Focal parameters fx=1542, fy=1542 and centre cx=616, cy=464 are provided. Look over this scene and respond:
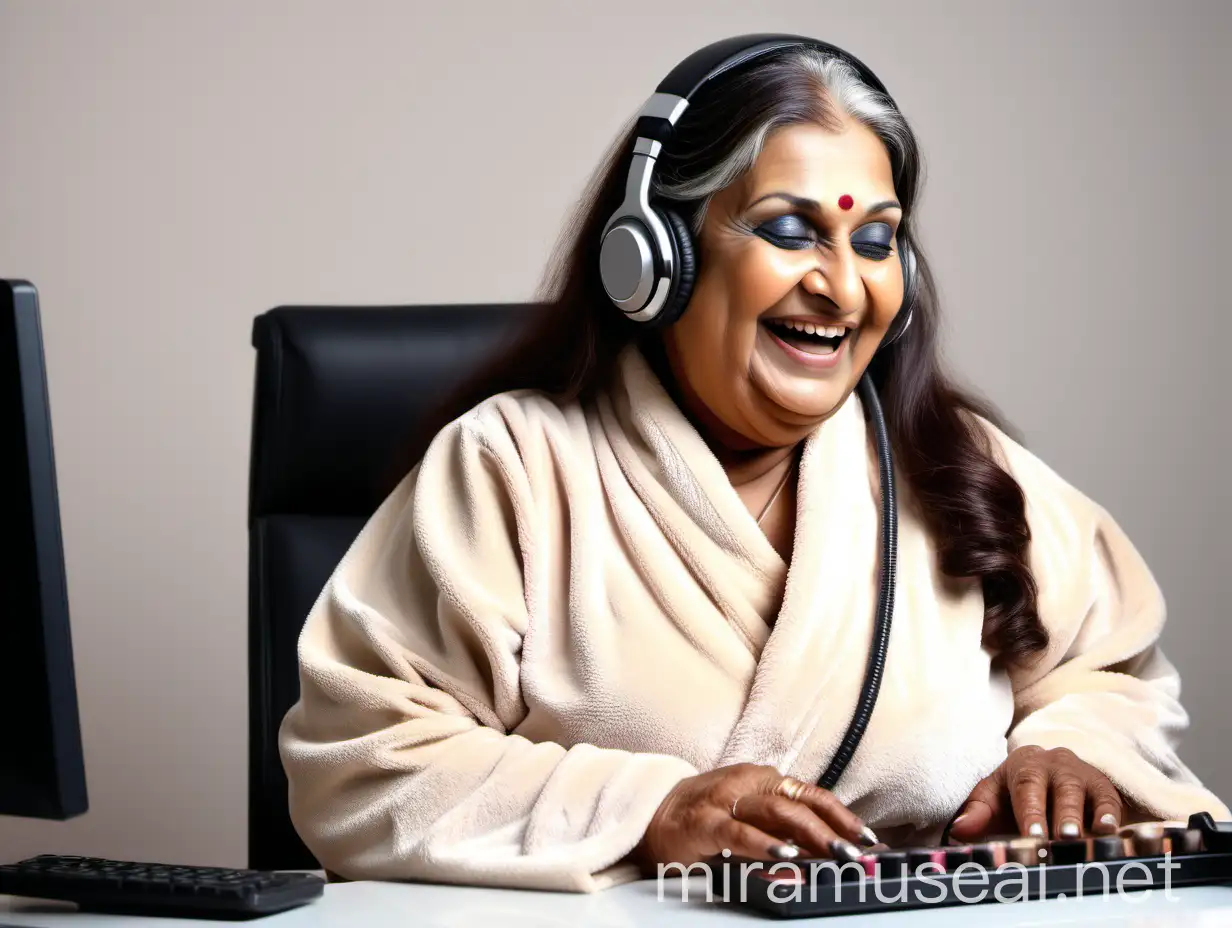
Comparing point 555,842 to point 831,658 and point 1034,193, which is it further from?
point 1034,193

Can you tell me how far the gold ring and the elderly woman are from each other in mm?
109

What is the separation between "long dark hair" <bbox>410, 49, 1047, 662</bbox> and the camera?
4.58 ft

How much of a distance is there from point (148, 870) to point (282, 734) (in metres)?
0.36

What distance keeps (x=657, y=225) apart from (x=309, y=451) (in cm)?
61

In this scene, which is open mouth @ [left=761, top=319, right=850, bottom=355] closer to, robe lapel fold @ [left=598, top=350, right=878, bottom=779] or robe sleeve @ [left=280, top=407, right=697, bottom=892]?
robe lapel fold @ [left=598, top=350, right=878, bottom=779]

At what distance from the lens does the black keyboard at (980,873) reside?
958 millimetres

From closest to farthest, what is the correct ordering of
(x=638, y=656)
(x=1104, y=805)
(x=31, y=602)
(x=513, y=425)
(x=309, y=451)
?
(x=31, y=602)
(x=1104, y=805)
(x=638, y=656)
(x=513, y=425)
(x=309, y=451)

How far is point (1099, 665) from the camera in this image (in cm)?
147

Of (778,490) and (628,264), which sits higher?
(628,264)

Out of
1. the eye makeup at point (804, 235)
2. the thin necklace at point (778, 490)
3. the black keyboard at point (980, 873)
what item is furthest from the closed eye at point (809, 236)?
the black keyboard at point (980, 873)

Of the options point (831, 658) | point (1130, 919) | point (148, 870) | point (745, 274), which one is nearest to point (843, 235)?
point (745, 274)

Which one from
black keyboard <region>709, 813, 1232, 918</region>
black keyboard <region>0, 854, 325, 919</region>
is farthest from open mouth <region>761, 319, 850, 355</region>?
black keyboard <region>0, 854, 325, 919</region>

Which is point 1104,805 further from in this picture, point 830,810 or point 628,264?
point 628,264

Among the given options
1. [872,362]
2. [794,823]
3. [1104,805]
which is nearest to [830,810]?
[794,823]
